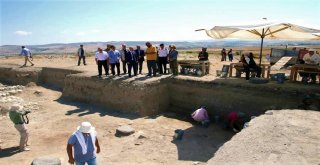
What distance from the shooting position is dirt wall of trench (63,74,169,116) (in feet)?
42.2

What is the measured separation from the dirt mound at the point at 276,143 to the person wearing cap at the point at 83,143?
2456 millimetres

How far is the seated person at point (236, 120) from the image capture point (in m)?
11.1

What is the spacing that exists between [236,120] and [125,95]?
16.6 ft

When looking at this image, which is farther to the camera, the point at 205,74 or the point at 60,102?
the point at 60,102

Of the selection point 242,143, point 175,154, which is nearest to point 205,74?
point 175,154

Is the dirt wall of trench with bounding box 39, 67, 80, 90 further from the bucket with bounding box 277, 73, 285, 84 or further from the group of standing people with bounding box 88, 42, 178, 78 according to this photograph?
the bucket with bounding box 277, 73, 285, 84

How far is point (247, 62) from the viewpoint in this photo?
1236 centimetres

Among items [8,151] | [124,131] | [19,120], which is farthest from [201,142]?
[8,151]

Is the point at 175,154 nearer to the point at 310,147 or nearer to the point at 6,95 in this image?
the point at 310,147

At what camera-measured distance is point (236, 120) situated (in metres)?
11.1

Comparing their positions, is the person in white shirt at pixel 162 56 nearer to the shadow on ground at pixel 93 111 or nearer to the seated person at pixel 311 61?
the shadow on ground at pixel 93 111

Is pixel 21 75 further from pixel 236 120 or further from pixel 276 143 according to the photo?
pixel 276 143

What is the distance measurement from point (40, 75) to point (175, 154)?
14372mm

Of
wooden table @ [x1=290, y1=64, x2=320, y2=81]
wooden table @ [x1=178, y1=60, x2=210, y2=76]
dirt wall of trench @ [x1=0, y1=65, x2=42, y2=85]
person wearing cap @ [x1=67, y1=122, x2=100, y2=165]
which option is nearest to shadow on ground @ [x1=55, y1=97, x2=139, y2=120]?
wooden table @ [x1=178, y1=60, x2=210, y2=76]
